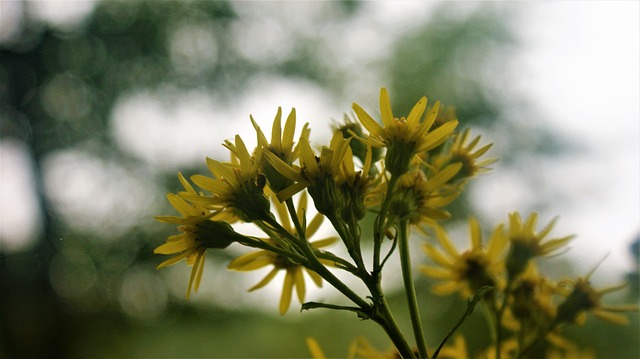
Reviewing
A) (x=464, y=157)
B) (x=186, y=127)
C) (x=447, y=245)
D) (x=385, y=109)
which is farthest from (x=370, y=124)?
(x=186, y=127)

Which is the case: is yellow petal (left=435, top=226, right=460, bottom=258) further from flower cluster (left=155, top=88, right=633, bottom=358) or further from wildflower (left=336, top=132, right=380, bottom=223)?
wildflower (left=336, top=132, right=380, bottom=223)

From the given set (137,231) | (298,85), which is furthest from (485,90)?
(137,231)

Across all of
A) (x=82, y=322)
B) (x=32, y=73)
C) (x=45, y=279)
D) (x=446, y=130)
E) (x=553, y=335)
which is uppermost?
(x=32, y=73)

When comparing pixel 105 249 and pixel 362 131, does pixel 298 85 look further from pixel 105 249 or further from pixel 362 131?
→ pixel 362 131

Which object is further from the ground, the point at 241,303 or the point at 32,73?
the point at 32,73

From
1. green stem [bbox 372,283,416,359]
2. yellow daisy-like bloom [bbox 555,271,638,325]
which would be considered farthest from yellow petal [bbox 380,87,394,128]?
yellow daisy-like bloom [bbox 555,271,638,325]
